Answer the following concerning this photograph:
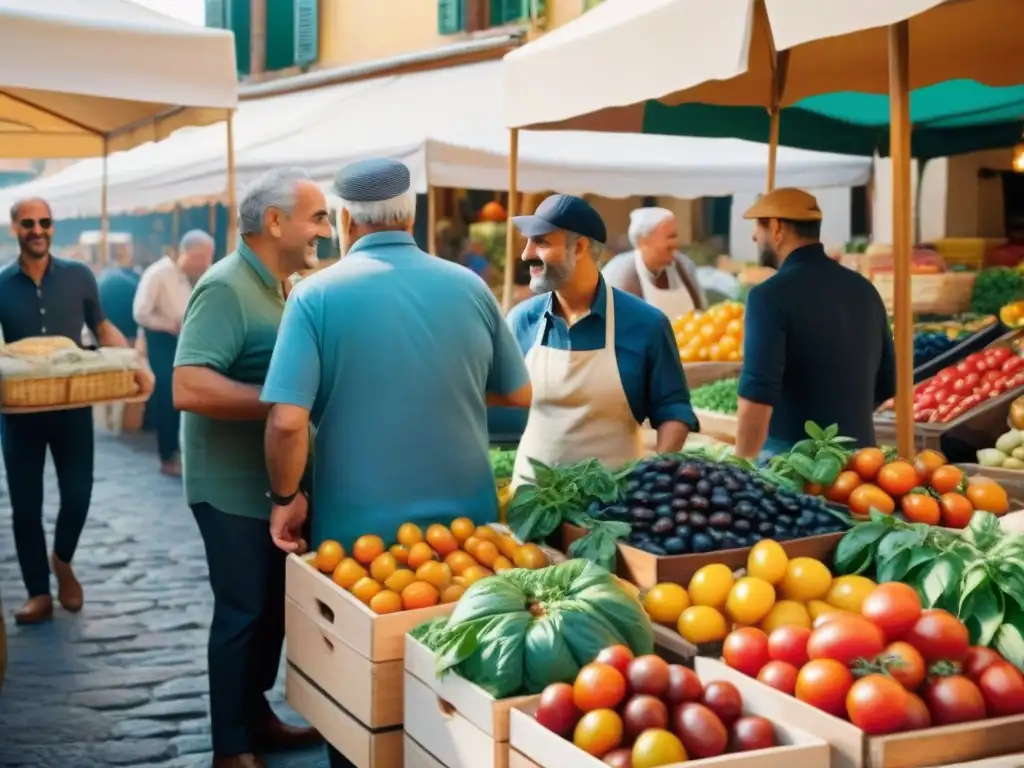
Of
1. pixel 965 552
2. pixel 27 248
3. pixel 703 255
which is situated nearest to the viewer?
pixel 965 552

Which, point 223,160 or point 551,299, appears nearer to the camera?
point 551,299

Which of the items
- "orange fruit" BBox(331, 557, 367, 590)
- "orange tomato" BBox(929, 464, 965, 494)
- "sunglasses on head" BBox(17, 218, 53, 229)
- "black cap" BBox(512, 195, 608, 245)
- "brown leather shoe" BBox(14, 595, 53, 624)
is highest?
"sunglasses on head" BBox(17, 218, 53, 229)

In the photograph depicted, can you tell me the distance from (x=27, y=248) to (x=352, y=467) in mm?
3742

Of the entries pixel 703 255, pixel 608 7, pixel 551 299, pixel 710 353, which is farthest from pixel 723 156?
pixel 551 299

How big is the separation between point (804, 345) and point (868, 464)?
0.94m

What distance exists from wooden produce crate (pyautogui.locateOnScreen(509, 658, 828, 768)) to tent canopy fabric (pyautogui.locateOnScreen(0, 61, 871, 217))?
7250mm

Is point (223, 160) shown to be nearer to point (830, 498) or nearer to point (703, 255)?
point (703, 255)

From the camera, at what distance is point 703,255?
15.1m

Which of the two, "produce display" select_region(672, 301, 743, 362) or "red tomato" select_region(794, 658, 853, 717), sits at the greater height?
"produce display" select_region(672, 301, 743, 362)

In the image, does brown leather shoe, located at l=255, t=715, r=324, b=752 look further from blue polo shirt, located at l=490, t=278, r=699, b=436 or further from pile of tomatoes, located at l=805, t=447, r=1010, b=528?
pile of tomatoes, located at l=805, t=447, r=1010, b=528

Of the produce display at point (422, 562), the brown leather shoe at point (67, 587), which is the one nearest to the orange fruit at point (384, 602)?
the produce display at point (422, 562)

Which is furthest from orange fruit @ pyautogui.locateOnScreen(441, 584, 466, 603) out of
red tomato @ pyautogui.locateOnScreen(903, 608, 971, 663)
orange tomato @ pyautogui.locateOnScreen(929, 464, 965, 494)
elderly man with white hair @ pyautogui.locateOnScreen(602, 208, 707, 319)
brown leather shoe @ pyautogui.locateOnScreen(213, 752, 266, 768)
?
elderly man with white hair @ pyautogui.locateOnScreen(602, 208, 707, 319)

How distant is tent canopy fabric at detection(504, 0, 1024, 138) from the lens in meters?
4.06

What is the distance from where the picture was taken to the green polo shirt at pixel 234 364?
4227 millimetres
